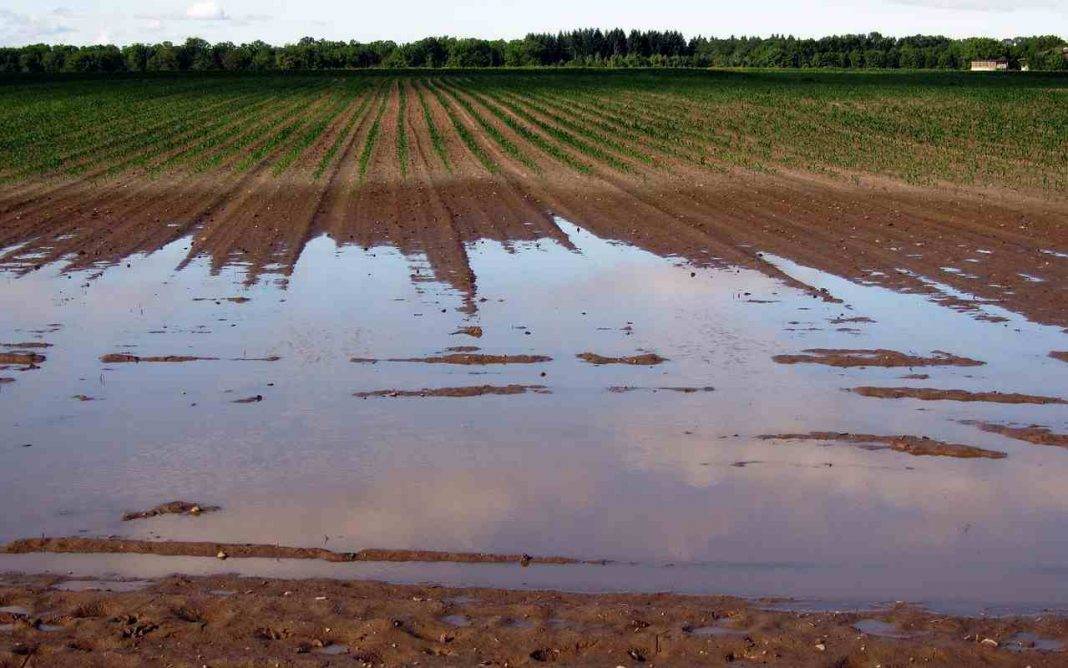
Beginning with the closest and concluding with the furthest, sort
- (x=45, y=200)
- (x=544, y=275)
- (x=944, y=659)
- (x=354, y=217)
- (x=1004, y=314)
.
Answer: (x=944, y=659) < (x=1004, y=314) < (x=544, y=275) < (x=354, y=217) < (x=45, y=200)

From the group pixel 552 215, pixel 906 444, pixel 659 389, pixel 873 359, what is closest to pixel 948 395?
pixel 873 359

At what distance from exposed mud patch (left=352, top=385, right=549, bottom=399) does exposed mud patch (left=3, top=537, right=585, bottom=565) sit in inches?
141

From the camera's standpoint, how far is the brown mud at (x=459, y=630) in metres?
5.99

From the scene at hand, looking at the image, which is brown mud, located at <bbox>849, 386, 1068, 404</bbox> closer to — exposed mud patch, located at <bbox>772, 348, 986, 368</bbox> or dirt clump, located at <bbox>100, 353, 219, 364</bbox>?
exposed mud patch, located at <bbox>772, 348, 986, 368</bbox>

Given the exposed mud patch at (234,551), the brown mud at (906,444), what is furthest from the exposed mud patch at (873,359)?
the exposed mud patch at (234,551)

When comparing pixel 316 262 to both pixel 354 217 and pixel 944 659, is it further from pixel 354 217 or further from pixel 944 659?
pixel 944 659

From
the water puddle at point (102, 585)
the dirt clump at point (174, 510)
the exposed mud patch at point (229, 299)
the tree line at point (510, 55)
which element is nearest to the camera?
the water puddle at point (102, 585)

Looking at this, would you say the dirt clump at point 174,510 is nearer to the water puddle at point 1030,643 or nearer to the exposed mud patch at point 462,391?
the exposed mud patch at point 462,391

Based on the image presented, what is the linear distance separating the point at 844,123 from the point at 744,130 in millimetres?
4513

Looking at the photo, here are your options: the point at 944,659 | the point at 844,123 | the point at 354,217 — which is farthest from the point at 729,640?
the point at 844,123

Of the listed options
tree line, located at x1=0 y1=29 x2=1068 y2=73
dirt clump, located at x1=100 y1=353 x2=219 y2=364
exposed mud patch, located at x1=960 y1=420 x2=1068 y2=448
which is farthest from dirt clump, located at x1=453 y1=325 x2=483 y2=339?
tree line, located at x1=0 y1=29 x2=1068 y2=73

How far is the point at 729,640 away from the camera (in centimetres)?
615

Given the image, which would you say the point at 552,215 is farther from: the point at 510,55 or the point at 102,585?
the point at 510,55

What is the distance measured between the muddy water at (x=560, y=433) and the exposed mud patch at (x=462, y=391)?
128mm
